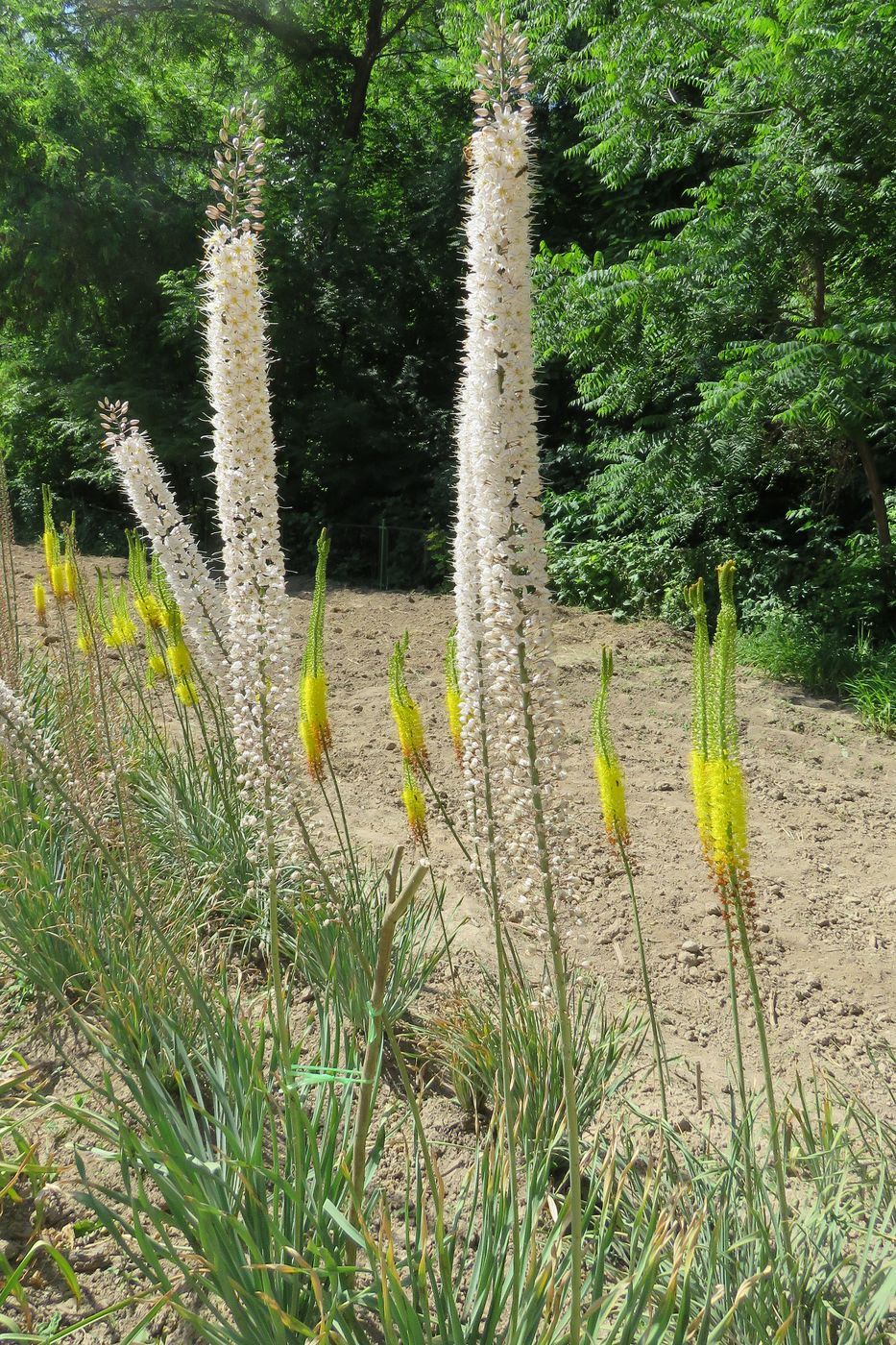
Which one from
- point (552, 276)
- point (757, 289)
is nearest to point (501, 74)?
point (757, 289)

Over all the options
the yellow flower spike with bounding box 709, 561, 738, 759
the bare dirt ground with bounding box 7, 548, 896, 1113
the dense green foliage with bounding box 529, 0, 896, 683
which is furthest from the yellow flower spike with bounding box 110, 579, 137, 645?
the dense green foliage with bounding box 529, 0, 896, 683

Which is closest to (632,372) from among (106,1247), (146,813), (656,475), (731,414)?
(656,475)

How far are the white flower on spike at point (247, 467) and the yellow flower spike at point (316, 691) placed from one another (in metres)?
0.70

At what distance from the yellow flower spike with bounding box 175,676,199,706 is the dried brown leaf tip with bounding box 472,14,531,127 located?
9.70 ft

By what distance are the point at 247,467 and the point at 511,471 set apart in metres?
0.94

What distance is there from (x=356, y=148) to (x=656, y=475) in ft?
44.9

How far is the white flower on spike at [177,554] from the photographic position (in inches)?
143

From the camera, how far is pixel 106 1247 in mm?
2721

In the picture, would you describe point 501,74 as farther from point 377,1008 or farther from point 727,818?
point 377,1008

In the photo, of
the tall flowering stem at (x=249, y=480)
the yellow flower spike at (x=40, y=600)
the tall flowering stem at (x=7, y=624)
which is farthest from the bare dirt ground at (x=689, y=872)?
the yellow flower spike at (x=40, y=600)

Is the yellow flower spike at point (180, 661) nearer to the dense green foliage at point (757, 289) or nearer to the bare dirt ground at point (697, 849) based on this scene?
the bare dirt ground at point (697, 849)

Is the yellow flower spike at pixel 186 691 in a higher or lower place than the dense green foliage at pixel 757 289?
lower

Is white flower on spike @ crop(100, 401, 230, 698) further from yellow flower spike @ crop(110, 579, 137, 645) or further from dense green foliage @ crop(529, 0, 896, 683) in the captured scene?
dense green foliage @ crop(529, 0, 896, 683)

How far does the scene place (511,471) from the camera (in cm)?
190
